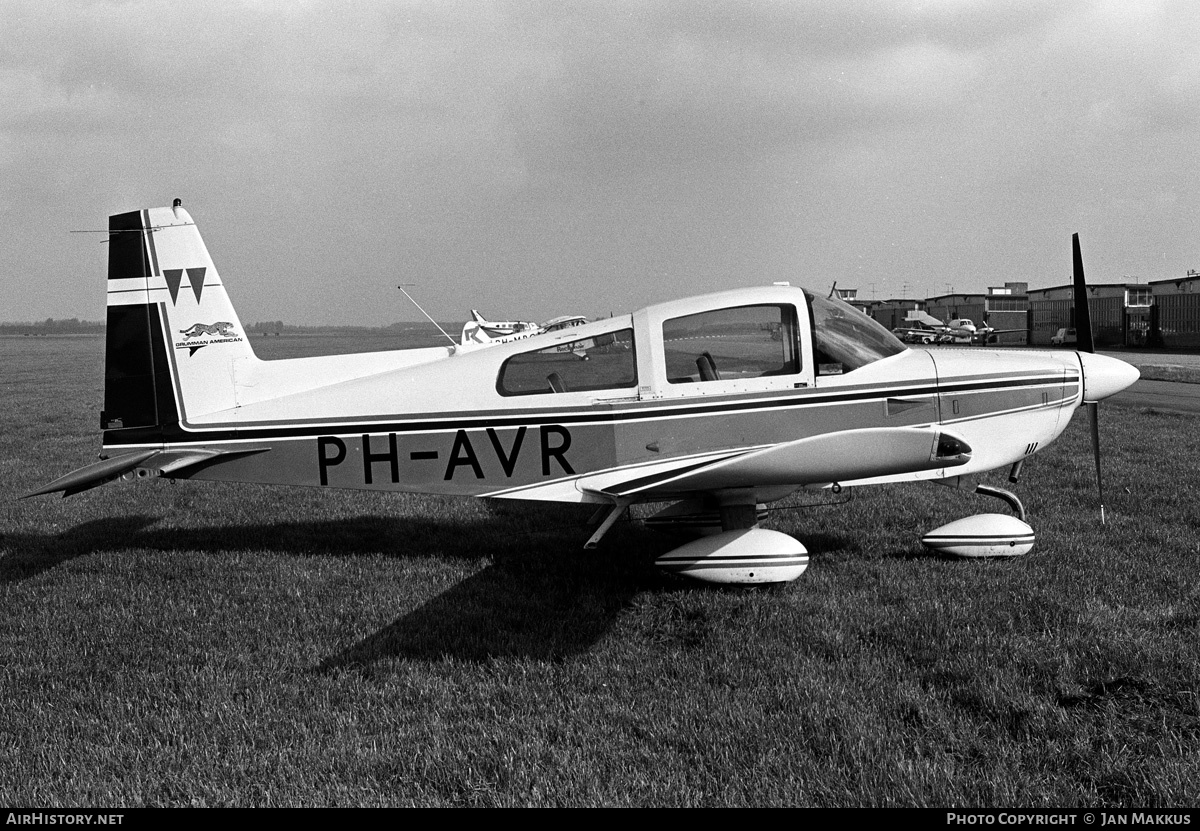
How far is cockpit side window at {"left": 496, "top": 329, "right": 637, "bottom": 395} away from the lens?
237 inches

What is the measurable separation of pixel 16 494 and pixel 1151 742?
10.8 m

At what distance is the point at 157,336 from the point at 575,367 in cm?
336

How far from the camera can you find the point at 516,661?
4.59 metres

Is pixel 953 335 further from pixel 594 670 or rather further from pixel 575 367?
pixel 594 670

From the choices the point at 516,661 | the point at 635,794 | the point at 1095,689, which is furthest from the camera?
the point at 516,661

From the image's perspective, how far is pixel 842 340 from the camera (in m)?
6.03

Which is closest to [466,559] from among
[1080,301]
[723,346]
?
[723,346]

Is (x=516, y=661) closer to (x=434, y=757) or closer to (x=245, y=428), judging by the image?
(x=434, y=757)

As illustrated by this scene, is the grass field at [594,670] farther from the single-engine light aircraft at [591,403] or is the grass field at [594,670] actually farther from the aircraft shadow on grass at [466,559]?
the single-engine light aircraft at [591,403]

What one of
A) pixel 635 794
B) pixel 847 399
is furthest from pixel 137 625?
pixel 847 399

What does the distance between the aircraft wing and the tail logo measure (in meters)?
3.59

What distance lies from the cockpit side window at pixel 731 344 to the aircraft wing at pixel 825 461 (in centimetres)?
97

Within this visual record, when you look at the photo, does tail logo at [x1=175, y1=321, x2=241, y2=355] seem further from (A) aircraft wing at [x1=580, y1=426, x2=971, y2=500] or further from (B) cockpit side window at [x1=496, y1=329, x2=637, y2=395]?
(A) aircraft wing at [x1=580, y1=426, x2=971, y2=500]

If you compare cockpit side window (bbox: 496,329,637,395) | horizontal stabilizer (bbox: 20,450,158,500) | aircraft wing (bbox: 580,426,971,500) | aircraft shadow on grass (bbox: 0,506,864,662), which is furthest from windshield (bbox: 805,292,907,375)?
horizontal stabilizer (bbox: 20,450,158,500)
